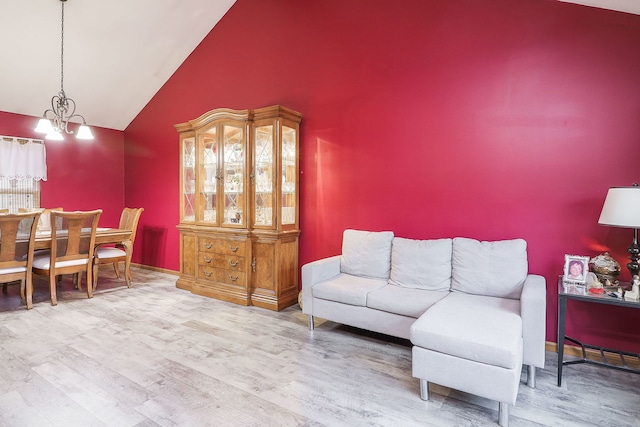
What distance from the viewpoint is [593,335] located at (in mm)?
2656

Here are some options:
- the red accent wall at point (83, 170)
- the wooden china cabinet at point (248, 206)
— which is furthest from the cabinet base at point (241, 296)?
the red accent wall at point (83, 170)

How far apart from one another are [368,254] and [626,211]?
1847 mm

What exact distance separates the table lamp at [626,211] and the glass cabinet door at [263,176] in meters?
2.80

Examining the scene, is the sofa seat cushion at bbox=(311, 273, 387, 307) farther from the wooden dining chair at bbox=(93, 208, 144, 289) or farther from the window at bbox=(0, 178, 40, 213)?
the window at bbox=(0, 178, 40, 213)

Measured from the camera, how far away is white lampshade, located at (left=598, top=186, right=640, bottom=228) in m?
2.11

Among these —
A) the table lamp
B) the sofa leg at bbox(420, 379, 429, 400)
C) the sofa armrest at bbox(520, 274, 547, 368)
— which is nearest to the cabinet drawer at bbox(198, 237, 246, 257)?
the sofa leg at bbox(420, 379, 429, 400)

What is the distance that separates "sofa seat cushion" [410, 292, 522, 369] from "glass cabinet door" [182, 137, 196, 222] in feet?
10.7

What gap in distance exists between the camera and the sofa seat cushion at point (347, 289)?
9.36ft

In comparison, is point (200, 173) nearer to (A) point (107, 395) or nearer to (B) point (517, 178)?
(A) point (107, 395)

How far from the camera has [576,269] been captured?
2441mm

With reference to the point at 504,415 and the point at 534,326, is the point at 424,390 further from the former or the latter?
the point at 534,326

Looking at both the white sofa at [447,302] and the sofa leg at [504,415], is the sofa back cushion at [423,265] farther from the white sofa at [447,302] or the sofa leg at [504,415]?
the sofa leg at [504,415]

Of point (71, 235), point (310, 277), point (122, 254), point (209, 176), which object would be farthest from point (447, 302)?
point (122, 254)

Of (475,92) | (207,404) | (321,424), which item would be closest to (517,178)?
(475,92)
